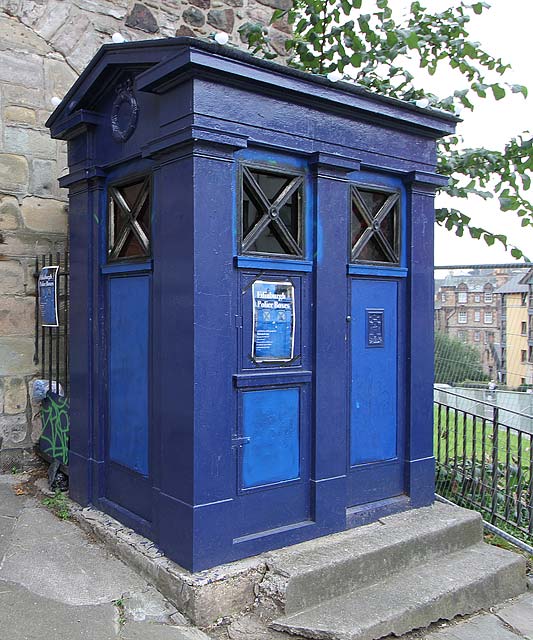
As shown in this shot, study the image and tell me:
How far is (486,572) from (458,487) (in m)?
1.58

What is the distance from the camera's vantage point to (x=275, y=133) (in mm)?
3584

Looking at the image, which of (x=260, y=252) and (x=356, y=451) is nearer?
(x=260, y=252)

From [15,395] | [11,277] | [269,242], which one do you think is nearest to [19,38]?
[11,277]

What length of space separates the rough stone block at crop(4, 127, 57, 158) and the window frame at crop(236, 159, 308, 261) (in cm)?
260

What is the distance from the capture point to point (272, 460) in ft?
11.8

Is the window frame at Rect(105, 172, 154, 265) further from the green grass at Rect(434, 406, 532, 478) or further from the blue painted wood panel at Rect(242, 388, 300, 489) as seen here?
the green grass at Rect(434, 406, 532, 478)

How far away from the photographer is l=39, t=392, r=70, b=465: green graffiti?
15.5 feet

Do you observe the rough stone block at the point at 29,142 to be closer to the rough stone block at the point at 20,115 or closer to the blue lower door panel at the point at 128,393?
the rough stone block at the point at 20,115

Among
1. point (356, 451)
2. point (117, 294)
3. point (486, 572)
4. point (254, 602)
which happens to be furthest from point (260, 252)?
point (486, 572)

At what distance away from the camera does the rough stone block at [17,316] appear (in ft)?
16.9

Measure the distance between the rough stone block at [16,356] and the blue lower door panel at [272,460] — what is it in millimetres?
2579

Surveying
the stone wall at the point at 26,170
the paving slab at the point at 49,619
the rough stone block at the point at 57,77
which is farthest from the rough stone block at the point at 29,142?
the paving slab at the point at 49,619

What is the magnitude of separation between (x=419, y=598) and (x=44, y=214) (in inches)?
163

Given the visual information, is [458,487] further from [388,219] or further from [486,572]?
[388,219]
